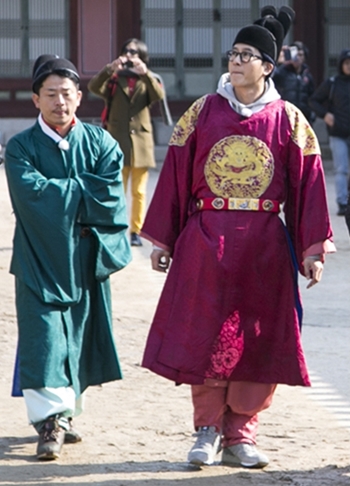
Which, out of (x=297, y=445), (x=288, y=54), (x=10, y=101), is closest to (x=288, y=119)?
(x=297, y=445)

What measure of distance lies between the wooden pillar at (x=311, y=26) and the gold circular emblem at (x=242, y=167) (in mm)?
13060

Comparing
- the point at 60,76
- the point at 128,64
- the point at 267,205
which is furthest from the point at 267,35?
the point at 128,64

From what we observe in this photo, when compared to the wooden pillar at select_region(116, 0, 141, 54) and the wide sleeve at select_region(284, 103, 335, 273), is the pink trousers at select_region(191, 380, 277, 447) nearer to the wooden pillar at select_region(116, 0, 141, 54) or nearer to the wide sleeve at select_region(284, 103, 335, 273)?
the wide sleeve at select_region(284, 103, 335, 273)

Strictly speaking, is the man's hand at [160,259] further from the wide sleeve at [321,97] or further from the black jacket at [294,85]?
the black jacket at [294,85]

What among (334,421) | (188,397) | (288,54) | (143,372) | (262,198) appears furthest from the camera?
(288,54)

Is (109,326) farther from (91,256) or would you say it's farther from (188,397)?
(188,397)

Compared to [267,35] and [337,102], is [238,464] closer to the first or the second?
[267,35]

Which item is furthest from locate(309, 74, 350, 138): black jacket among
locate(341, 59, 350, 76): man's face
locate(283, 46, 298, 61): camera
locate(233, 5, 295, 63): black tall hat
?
locate(233, 5, 295, 63): black tall hat

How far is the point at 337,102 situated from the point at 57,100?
24.1ft

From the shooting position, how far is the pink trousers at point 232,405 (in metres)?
4.66

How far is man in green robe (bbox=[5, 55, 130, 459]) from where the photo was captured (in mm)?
4734

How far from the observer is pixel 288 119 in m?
4.65

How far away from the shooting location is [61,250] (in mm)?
4750

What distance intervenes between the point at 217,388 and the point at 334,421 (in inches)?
33.0
